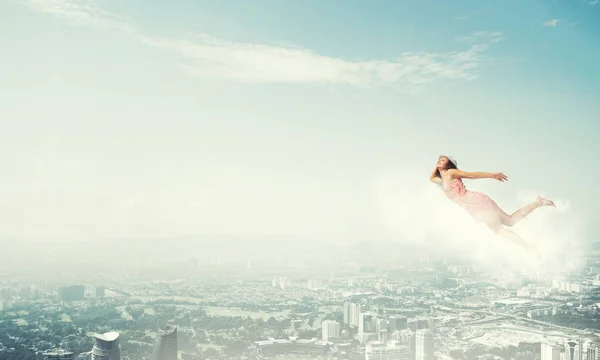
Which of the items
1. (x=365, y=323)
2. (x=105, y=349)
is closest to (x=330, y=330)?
(x=365, y=323)

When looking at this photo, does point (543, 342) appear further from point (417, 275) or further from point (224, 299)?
point (224, 299)

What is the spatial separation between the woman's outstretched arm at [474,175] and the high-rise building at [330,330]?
1021cm

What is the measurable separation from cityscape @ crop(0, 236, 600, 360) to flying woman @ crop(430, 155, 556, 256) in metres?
8.69

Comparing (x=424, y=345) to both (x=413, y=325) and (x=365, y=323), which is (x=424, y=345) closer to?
(x=413, y=325)

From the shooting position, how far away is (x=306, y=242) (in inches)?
652

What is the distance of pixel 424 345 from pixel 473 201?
910 centimetres

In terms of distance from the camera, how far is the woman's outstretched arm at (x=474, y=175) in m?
1.01

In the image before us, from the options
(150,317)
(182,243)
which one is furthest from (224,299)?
(182,243)

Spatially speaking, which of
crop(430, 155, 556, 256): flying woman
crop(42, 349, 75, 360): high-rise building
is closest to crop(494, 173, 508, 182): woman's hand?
crop(430, 155, 556, 256): flying woman

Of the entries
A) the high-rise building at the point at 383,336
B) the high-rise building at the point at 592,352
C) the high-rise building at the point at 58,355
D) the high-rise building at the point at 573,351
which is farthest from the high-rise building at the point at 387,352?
the high-rise building at the point at 58,355

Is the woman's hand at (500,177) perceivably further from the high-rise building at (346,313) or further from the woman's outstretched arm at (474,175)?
the high-rise building at (346,313)

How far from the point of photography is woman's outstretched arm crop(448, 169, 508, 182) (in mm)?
1006

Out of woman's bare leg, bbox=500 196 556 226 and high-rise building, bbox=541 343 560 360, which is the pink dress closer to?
woman's bare leg, bbox=500 196 556 226

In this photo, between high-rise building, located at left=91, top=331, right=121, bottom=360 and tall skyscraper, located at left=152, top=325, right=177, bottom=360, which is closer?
high-rise building, located at left=91, top=331, right=121, bottom=360
